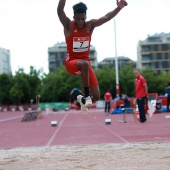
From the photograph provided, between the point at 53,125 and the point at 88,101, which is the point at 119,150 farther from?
the point at 53,125

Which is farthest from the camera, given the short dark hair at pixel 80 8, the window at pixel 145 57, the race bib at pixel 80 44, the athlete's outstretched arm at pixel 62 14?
the window at pixel 145 57

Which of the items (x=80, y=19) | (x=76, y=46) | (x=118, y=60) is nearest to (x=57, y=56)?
(x=118, y=60)

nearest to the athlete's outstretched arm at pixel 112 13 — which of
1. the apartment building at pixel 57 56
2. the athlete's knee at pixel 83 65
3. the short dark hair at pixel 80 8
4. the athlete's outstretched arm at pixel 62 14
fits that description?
the short dark hair at pixel 80 8

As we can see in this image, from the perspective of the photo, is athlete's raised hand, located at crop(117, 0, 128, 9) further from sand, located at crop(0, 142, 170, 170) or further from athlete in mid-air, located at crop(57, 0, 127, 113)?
sand, located at crop(0, 142, 170, 170)

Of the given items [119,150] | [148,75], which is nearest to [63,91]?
[148,75]

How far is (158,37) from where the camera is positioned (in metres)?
109

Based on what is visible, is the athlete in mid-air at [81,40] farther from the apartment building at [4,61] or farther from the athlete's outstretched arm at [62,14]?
the apartment building at [4,61]

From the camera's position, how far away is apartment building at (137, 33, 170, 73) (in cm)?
10331

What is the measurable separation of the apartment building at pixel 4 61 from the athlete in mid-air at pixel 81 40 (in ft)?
284

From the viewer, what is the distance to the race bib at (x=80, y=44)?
6.43 metres

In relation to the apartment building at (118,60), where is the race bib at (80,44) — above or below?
below

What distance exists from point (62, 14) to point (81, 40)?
52 cm

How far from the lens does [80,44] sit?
21.2 ft

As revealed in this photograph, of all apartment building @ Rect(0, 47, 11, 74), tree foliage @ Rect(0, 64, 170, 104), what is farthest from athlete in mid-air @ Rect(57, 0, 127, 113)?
apartment building @ Rect(0, 47, 11, 74)
